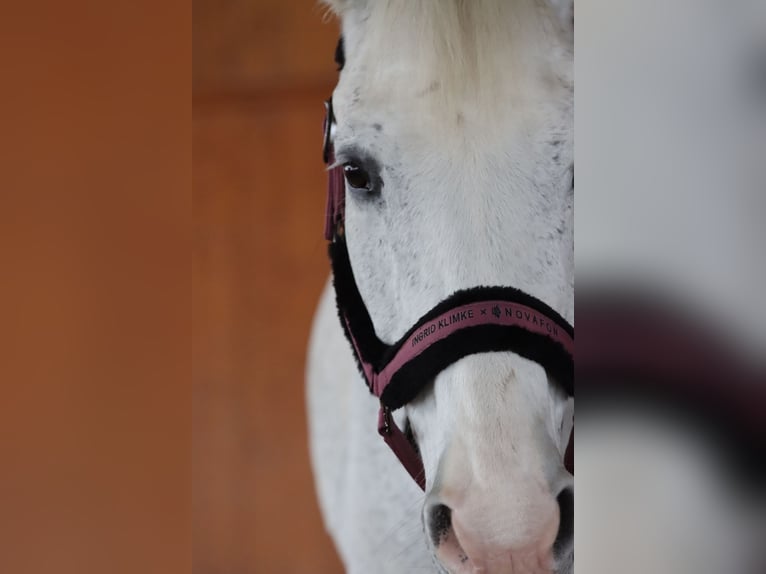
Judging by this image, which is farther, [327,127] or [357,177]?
[327,127]

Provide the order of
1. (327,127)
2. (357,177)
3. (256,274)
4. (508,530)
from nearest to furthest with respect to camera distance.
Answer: (508,530)
(357,177)
(327,127)
(256,274)

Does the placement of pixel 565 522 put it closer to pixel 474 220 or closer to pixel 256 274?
pixel 474 220

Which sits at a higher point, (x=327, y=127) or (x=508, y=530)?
(x=327, y=127)

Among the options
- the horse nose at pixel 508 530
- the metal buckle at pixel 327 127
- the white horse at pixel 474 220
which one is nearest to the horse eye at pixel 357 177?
the white horse at pixel 474 220

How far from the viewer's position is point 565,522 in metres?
0.90

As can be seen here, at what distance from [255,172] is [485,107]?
0.46 metres

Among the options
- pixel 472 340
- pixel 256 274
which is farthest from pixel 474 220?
pixel 256 274

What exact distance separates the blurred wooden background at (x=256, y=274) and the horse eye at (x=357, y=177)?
0.18 m

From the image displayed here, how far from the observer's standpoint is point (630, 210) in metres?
0.93

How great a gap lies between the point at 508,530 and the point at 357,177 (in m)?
0.46

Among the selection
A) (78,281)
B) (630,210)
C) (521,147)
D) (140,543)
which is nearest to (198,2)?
(78,281)

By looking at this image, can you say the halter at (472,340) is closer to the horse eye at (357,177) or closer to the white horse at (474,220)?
the white horse at (474,220)

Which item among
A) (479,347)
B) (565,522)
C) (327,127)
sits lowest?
(565,522)

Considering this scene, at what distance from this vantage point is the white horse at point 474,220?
871 mm
